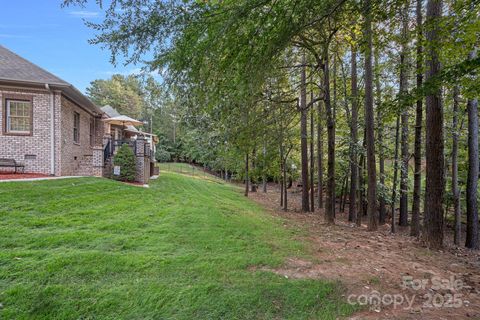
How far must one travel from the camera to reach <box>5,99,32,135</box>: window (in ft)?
33.9

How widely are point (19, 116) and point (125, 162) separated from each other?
4.27m

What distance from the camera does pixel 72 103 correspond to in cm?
1230

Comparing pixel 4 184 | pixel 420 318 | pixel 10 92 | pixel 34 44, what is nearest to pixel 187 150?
pixel 34 44

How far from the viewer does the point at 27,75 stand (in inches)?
408

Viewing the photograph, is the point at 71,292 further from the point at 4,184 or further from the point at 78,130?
the point at 78,130

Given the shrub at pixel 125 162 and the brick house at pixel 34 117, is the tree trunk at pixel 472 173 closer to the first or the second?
the shrub at pixel 125 162

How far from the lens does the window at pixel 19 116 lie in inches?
407

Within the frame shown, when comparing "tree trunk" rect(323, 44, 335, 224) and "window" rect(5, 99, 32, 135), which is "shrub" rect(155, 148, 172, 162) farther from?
"tree trunk" rect(323, 44, 335, 224)

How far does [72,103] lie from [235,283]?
12.5m

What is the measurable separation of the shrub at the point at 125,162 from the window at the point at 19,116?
3352 mm

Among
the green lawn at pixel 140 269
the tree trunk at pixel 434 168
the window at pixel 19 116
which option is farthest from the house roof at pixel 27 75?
the tree trunk at pixel 434 168

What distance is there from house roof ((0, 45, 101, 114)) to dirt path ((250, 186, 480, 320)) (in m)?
11.0

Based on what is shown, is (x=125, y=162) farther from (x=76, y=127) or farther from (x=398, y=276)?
(x=398, y=276)

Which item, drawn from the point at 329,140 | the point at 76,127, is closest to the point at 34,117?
the point at 76,127
